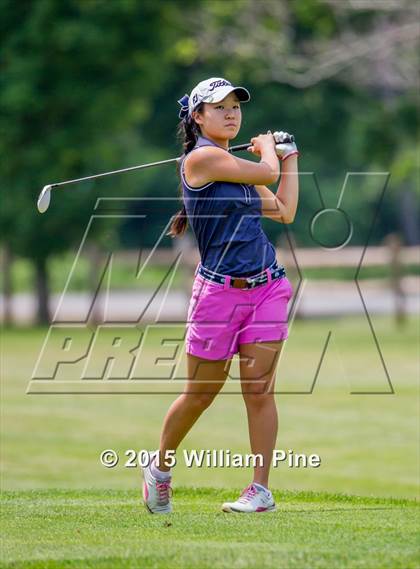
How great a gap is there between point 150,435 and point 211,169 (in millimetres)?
6575

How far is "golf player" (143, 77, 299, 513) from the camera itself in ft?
20.6

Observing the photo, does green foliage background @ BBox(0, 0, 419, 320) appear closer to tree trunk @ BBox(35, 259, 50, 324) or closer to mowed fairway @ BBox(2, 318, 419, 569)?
tree trunk @ BBox(35, 259, 50, 324)

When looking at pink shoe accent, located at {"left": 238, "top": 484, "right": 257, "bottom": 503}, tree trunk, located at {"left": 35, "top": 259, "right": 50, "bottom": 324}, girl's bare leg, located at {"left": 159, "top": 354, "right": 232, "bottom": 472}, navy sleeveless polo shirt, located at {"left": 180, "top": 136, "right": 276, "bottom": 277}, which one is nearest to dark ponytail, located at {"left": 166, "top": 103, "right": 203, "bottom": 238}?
navy sleeveless polo shirt, located at {"left": 180, "top": 136, "right": 276, "bottom": 277}

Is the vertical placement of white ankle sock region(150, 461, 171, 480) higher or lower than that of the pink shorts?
lower

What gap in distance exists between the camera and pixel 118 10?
25.8 m

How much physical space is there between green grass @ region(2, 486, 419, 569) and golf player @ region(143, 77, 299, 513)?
454mm

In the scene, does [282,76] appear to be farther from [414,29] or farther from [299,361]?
[299,361]

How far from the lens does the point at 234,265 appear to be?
6285 mm

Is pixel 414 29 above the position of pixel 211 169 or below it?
below

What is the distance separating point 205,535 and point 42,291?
75.3 ft

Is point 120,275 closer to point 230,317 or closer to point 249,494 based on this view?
point 249,494

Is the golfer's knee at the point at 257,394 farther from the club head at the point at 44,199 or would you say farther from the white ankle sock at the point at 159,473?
the club head at the point at 44,199

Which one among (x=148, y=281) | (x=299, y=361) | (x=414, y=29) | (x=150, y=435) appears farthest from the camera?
(x=148, y=281)

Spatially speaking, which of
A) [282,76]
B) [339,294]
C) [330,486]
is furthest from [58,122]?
[330,486]
